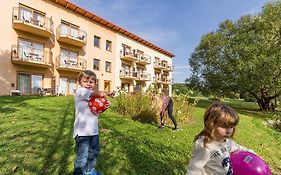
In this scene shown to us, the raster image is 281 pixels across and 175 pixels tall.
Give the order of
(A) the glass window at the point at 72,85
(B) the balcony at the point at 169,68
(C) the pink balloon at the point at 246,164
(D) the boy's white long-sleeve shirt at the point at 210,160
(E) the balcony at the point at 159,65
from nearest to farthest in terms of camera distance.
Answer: (D) the boy's white long-sleeve shirt at the point at 210,160, (C) the pink balloon at the point at 246,164, (A) the glass window at the point at 72,85, (E) the balcony at the point at 159,65, (B) the balcony at the point at 169,68

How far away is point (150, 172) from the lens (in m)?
4.60

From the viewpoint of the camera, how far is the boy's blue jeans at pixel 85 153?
3.67m

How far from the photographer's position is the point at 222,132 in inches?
98.2

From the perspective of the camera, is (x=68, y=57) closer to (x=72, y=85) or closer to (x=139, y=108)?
(x=72, y=85)

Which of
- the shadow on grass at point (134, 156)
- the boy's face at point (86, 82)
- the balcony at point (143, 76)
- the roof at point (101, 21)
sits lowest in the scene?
the shadow on grass at point (134, 156)

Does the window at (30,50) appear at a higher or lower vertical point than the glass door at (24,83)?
higher

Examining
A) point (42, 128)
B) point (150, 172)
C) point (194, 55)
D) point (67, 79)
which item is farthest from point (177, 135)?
point (194, 55)

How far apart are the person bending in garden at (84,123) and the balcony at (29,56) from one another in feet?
63.4

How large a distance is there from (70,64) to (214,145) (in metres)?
25.1

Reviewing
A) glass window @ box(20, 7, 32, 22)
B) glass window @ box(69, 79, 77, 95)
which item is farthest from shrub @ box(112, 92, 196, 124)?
glass window @ box(69, 79, 77, 95)

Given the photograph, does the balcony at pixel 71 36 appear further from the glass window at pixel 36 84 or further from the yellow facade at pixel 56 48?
the glass window at pixel 36 84

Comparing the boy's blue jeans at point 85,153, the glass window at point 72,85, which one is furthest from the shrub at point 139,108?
the glass window at point 72,85

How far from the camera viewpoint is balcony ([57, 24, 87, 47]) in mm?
24516

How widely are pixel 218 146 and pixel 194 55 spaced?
30.0 metres
